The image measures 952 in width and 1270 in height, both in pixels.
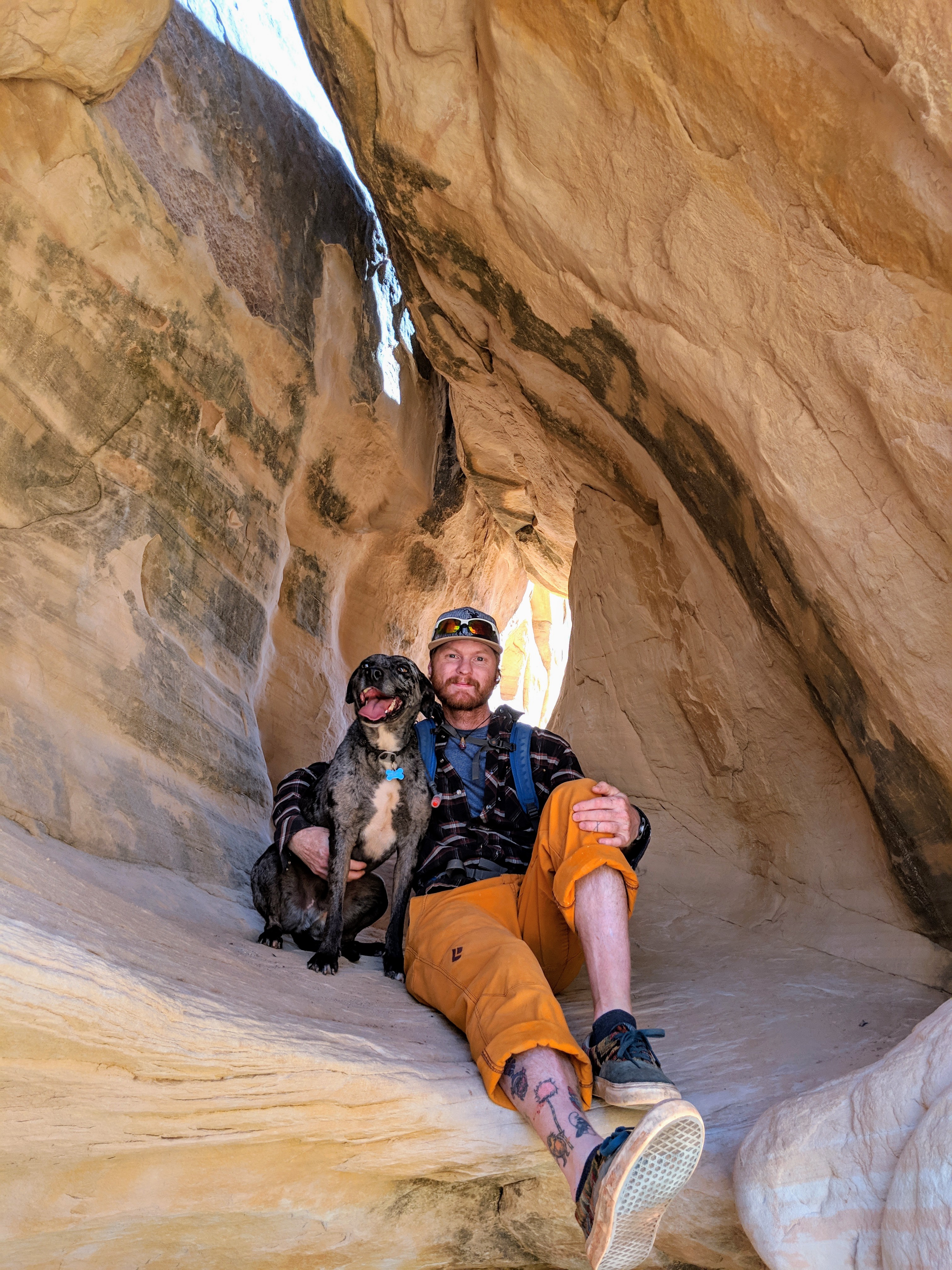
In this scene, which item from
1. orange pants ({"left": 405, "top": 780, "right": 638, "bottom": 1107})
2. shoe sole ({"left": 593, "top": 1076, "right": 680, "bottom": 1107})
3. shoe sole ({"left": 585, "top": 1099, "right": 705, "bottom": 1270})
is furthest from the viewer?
orange pants ({"left": 405, "top": 780, "right": 638, "bottom": 1107})

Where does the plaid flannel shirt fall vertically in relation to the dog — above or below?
above

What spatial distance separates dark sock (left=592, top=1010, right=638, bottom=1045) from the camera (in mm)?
2529

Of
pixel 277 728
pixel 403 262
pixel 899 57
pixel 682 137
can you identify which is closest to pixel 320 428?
pixel 403 262

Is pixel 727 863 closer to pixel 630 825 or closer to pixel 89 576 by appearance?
pixel 630 825

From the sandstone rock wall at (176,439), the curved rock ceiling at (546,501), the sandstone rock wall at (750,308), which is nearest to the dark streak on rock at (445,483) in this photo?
the sandstone rock wall at (176,439)

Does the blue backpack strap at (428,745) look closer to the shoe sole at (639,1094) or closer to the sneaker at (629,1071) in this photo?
the sneaker at (629,1071)

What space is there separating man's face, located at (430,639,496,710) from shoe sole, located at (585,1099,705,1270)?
2100 mm

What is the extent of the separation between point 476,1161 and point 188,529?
11.4 feet

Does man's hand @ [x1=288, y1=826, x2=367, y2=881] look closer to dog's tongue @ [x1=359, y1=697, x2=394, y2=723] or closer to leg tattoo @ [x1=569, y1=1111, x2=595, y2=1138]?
dog's tongue @ [x1=359, y1=697, x2=394, y2=723]

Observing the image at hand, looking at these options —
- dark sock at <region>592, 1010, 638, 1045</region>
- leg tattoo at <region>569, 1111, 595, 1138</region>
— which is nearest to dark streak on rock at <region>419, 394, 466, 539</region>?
dark sock at <region>592, 1010, 638, 1045</region>

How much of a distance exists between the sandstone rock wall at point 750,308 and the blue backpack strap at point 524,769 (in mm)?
1134

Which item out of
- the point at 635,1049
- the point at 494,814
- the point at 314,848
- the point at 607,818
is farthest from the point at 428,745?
the point at 635,1049

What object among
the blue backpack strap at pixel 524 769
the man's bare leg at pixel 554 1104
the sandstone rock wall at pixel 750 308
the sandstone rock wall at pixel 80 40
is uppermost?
the sandstone rock wall at pixel 750 308

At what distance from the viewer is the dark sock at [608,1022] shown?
2.53m
